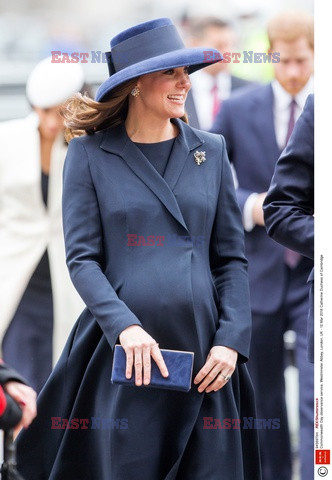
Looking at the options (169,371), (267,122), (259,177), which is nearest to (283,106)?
(267,122)

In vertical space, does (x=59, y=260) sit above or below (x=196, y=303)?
above

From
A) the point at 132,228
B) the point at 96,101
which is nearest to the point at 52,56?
the point at 96,101

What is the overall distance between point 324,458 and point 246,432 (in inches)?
10.1

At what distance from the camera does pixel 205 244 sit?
4.21 metres

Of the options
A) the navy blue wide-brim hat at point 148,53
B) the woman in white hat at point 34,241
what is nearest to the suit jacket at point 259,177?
the woman in white hat at point 34,241

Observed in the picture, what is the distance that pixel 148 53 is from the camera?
167 inches

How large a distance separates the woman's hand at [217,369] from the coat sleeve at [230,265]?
0.04 meters

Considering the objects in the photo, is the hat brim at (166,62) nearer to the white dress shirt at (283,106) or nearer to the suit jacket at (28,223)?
the white dress shirt at (283,106)

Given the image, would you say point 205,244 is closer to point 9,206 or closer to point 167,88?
point 167,88

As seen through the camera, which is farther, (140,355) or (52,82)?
(52,82)

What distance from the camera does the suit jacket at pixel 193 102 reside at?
521 centimetres

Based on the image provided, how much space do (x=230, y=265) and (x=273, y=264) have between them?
2.68 feet

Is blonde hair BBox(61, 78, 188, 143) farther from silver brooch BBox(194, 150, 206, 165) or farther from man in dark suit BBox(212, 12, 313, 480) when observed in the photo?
man in dark suit BBox(212, 12, 313, 480)

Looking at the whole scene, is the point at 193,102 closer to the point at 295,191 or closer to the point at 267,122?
the point at 267,122
